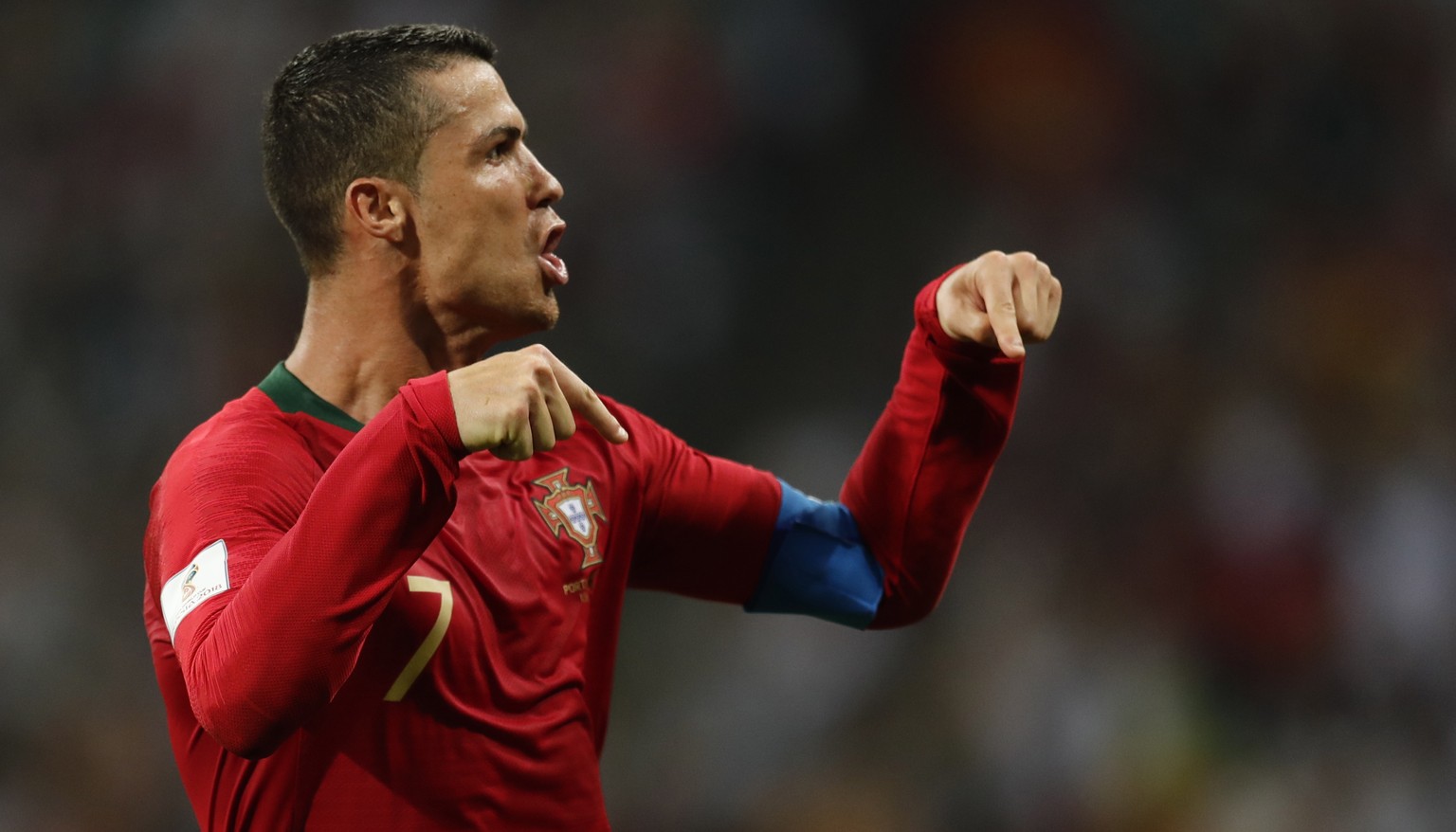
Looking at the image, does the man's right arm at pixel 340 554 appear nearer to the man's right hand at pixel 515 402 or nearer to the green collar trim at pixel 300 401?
the man's right hand at pixel 515 402

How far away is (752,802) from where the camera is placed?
15.4 feet

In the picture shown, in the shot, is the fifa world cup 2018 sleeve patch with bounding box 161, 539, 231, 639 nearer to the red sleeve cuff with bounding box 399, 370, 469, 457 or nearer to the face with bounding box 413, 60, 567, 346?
the red sleeve cuff with bounding box 399, 370, 469, 457

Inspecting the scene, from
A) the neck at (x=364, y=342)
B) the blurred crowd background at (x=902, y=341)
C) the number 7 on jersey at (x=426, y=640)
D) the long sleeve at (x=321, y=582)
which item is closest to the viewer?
the long sleeve at (x=321, y=582)

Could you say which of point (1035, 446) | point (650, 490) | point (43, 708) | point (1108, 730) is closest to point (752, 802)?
point (1108, 730)

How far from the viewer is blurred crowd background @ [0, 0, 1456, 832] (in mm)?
4730

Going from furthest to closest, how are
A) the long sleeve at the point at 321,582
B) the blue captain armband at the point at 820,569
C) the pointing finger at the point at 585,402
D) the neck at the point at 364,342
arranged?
the blue captain armband at the point at 820,569
the neck at the point at 364,342
the pointing finger at the point at 585,402
the long sleeve at the point at 321,582

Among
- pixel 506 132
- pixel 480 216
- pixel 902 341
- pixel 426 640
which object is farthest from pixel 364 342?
pixel 902 341

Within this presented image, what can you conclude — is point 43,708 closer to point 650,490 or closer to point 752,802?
point 752,802

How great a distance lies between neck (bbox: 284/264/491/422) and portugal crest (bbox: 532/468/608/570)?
0.25 meters

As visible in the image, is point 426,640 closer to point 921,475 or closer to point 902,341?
point 921,475

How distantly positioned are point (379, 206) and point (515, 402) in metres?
0.68

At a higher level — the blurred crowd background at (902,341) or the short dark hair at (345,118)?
the short dark hair at (345,118)

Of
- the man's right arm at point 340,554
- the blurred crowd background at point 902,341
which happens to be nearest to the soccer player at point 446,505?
the man's right arm at point 340,554

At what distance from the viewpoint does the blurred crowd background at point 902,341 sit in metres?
4.73
